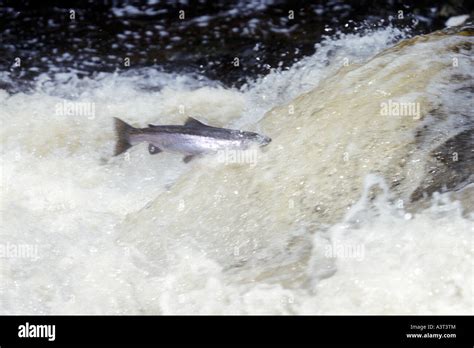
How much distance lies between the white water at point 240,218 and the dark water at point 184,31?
0.68 meters

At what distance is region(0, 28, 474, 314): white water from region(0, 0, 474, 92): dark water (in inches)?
26.7

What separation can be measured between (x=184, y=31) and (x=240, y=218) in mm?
2886

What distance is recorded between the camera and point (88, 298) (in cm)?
397

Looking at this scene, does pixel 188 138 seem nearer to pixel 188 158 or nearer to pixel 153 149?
pixel 188 158

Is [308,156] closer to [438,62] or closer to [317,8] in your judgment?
[438,62]

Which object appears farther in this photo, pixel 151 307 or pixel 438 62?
pixel 438 62

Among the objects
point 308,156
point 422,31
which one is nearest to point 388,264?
point 308,156

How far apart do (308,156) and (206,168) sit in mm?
693

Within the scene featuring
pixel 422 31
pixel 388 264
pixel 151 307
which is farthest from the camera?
pixel 422 31

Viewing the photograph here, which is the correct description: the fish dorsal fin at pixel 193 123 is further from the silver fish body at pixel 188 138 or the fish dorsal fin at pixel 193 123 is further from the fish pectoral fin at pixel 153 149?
the fish pectoral fin at pixel 153 149

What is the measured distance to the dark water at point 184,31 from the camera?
650 centimetres

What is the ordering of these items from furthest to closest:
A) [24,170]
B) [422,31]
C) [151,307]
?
[422,31], [24,170], [151,307]

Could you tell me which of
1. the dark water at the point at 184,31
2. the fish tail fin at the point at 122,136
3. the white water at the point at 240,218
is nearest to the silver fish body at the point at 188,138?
the fish tail fin at the point at 122,136

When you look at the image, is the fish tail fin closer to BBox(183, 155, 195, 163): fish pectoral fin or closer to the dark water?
BBox(183, 155, 195, 163): fish pectoral fin
